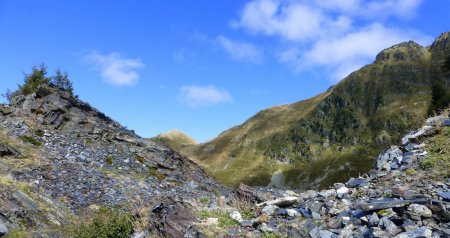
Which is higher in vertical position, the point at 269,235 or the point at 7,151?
the point at 7,151

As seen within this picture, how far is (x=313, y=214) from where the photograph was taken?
13.1 meters

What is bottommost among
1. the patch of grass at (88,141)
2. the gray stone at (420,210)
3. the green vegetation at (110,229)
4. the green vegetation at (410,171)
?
the gray stone at (420,210)

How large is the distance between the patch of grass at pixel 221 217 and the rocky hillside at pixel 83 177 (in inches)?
14.2

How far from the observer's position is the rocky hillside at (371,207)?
1082cm

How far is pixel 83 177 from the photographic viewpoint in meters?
26.1

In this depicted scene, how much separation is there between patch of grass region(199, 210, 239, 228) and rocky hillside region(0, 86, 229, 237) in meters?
0.36

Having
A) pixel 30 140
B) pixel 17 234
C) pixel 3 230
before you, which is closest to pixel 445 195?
pixel 17 234

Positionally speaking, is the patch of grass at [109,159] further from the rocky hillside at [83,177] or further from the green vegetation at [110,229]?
the green vegetation at [110,229]

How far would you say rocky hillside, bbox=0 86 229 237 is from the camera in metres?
14.0

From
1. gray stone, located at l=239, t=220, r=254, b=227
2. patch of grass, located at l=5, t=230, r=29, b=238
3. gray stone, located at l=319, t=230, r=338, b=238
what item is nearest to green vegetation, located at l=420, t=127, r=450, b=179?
gray stone, located at l=319, t=230, r=338, b=238

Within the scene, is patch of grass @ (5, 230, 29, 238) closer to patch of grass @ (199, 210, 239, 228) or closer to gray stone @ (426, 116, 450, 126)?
patch of grass @ (199, 210, 239, 228)

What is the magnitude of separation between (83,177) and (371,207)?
2005cm

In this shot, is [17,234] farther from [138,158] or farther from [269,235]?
[138,158]

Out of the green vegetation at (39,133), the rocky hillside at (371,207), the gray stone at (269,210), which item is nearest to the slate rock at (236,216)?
the rocky hillside at (371,207)
